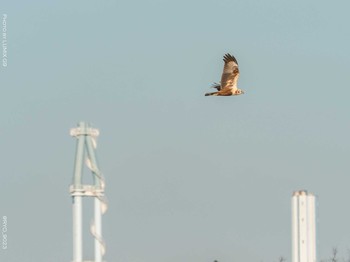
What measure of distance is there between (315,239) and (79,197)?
16.0 m

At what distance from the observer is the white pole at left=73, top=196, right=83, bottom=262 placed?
3420 inches

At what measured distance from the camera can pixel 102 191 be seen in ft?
292

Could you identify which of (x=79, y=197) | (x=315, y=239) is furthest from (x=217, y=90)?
(x=79, y=197)

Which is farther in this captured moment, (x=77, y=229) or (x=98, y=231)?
(x=98, y=231)

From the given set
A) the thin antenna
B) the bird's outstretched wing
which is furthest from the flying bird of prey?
the thin antenna

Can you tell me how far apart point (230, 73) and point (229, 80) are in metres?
0.58

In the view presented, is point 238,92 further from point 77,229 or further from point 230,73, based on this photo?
point 77,229

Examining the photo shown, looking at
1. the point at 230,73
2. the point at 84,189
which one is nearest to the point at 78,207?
the point at 84,189

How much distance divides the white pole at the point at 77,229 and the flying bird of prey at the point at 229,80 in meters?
35.1

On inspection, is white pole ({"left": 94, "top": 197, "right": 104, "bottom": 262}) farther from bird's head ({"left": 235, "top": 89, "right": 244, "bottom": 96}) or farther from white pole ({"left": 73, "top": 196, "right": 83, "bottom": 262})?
bird's head ({"left": 235, "top": 89, "right": 244, "bottom": 96})

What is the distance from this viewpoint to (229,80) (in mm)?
53312

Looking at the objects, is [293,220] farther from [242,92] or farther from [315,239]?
[242,92]

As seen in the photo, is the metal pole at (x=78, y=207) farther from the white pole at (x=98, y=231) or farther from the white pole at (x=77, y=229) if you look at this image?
the white pole at (x=98, y=231)

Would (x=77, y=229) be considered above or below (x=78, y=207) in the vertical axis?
below
